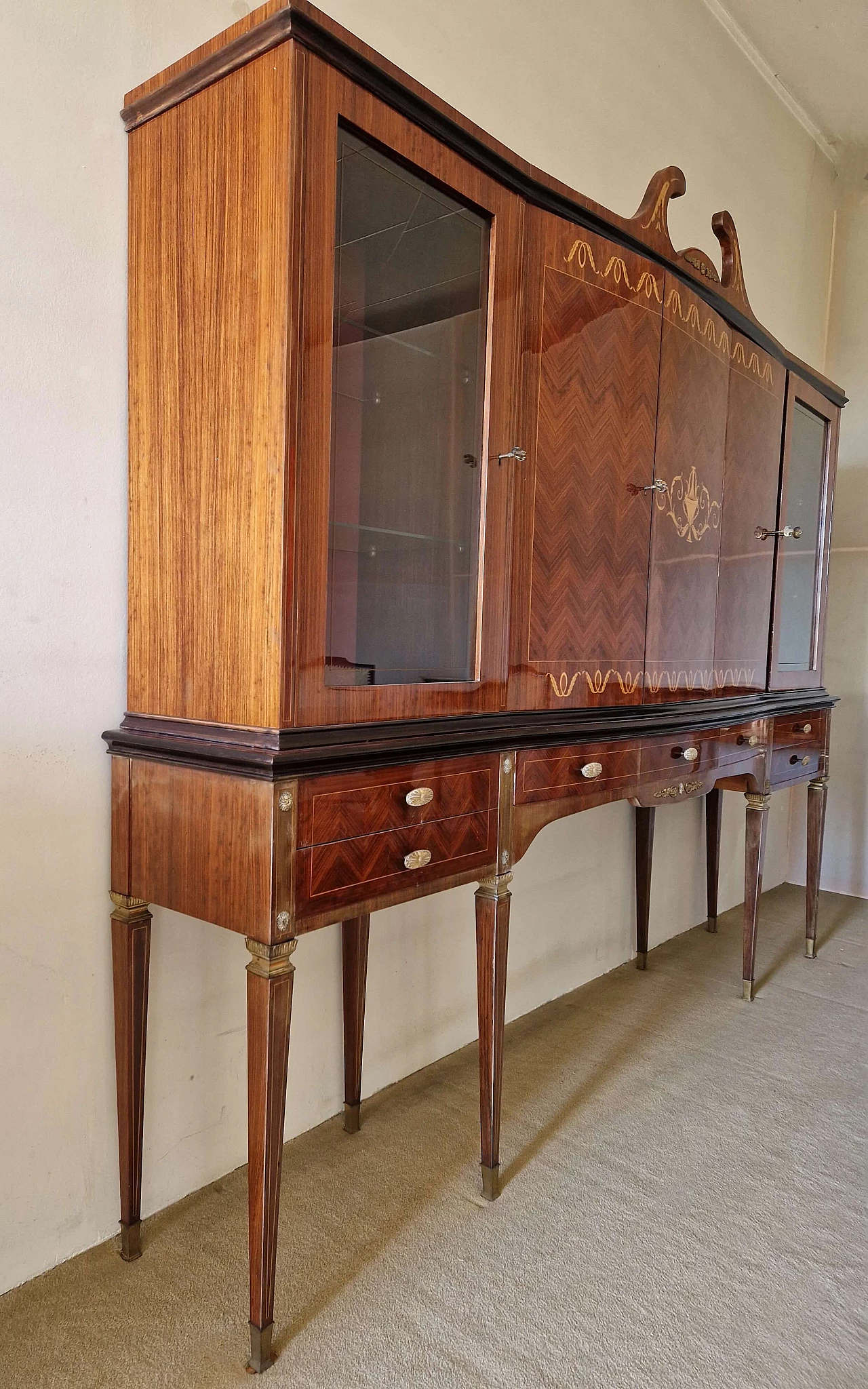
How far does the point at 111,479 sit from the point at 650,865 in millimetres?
1835

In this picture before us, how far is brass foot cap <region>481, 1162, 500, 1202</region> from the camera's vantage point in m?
1.41

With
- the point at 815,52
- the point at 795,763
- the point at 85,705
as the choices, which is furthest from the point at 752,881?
the point at 815,52

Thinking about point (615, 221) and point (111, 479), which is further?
point (615, 221)

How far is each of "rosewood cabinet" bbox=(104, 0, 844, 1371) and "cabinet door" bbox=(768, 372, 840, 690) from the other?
0.80 metres

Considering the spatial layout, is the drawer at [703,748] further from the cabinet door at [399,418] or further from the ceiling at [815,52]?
the ceiling at [815,52]

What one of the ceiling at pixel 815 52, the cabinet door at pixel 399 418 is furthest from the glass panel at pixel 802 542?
the cabinet door at pixel 399 418

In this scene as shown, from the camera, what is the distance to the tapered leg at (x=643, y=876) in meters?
2.47

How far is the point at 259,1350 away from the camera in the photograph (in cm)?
106

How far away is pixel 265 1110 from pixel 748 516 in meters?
1.74

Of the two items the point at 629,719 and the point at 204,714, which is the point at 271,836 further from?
the point at 629,719

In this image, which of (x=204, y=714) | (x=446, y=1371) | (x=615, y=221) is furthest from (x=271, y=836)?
(x=615, y=221)

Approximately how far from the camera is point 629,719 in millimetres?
1666

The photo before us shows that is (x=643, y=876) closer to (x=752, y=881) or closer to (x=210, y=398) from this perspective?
(x=752, y=881)

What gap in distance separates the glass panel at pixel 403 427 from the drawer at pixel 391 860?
20cm
